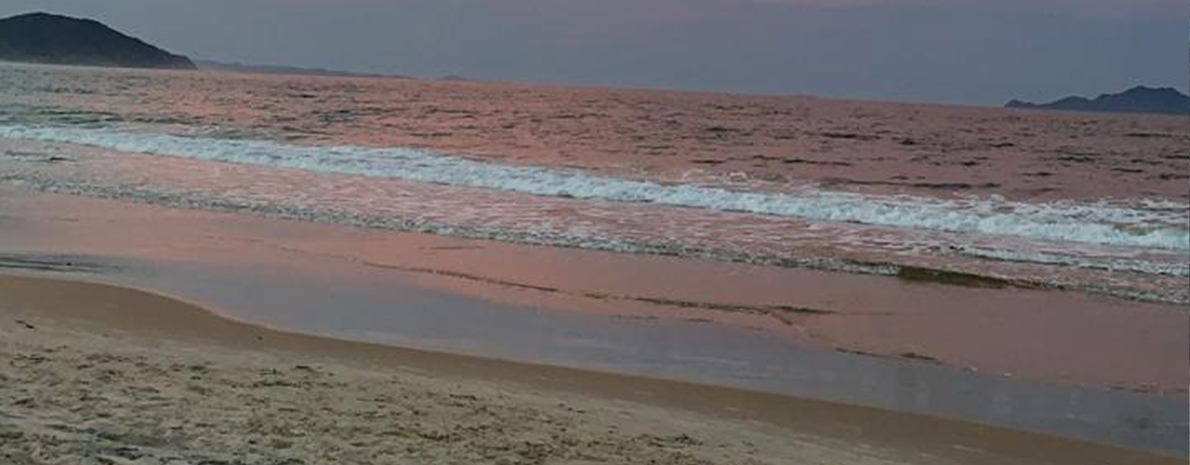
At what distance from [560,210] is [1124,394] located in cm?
1056

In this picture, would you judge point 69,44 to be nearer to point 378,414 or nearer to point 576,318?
point 576,318

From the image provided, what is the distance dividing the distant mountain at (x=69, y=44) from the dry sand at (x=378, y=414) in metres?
175

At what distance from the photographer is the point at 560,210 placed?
16672 millimetres

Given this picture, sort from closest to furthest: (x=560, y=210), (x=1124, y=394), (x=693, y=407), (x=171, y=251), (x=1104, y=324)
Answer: (x=693, y=407)
(x=1124, y=394)
(x=1104, y=324)
(x=171, y=251)
(x=560, y=210)

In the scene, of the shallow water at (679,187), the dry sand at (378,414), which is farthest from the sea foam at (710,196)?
the dry sand at (378,414)

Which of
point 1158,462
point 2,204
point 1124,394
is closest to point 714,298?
point 1124,394

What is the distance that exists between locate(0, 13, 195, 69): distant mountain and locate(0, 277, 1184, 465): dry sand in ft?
575

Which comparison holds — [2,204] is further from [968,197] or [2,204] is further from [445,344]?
[968,197]

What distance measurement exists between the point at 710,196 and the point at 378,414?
46.2ft

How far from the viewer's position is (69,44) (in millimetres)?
171750

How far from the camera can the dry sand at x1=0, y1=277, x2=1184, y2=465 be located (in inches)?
179

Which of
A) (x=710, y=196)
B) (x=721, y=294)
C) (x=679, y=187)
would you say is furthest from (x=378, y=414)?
(x=679, y=187)

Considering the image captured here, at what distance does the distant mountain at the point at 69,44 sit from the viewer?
162625mm

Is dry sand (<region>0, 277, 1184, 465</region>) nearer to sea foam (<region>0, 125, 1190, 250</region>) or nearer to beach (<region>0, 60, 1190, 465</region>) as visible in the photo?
beach (<region>0, 60, 1190, 465</region>)
